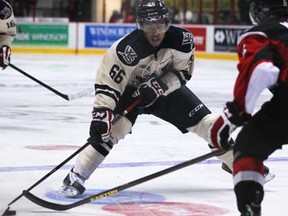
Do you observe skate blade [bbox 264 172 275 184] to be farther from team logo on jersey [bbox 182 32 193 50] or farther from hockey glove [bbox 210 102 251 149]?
hockey glove [bbox 210 102 251 149]

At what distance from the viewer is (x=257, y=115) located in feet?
9.52

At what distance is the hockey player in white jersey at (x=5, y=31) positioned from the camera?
22.2 feet

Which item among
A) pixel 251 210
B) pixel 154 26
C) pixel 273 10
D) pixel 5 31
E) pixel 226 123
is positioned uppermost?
pixel 273 10

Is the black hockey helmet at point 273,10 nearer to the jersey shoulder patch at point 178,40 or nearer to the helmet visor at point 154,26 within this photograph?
the helmet visor at point 154,26

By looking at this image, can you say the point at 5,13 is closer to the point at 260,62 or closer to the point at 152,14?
the point at 152,14

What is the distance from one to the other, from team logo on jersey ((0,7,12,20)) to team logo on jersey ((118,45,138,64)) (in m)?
2.79

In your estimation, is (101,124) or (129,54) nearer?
(101,124)

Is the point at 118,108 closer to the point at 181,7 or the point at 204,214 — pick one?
the point at 204,214

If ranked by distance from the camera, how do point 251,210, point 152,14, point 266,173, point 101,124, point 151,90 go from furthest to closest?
point 266,173
point 151,90
point 152,14
point 101,124
point 251,210

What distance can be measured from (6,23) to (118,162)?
6.74ft

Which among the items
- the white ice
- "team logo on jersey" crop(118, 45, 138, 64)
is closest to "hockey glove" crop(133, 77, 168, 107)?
"team logo on jersey" crop(118, 45, 138, 64)

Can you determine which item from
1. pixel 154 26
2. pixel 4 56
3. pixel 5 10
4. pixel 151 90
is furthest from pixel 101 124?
pixel 5 10

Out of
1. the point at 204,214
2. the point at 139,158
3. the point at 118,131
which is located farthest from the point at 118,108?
the point at 139,158

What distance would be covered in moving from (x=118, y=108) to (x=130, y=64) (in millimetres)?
273
